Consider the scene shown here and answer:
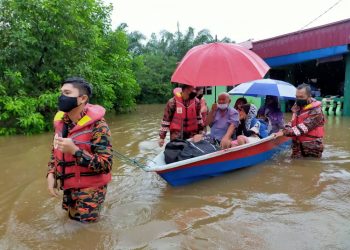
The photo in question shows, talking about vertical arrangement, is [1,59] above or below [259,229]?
above

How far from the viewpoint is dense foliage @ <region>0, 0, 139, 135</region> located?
9867 millimetres

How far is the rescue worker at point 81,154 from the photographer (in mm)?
2881

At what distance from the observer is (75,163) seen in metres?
3.01

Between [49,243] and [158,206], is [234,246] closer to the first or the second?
[158,206]

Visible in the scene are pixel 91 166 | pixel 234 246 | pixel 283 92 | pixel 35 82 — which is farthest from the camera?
pixel 35 82

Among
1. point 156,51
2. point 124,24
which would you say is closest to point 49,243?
point 124,24

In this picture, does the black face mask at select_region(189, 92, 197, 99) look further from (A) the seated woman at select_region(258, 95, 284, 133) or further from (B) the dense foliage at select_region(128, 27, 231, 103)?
(B) the dense foliage at select_region(128, 27, 231, 103)

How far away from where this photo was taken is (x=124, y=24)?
30672mm

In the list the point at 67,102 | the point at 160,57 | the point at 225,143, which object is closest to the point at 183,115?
the point at 225,143

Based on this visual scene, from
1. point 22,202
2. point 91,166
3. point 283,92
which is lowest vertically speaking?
point 22,202

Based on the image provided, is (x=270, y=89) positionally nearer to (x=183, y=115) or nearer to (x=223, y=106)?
(x=223, y=106)

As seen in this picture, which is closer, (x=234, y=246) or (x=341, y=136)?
(x=234, y=246)

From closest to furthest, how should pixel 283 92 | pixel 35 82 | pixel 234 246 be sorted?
pixel 234 246 → pixel 283 92 → pixel 35 82

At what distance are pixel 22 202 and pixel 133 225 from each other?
174 centimetres
